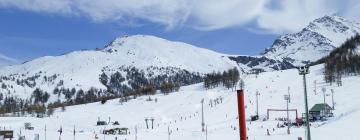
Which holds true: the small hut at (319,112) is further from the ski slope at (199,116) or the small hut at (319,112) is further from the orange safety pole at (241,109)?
the orange safety pole at (241,109)

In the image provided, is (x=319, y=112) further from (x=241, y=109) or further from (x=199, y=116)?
(x=241, y=109)

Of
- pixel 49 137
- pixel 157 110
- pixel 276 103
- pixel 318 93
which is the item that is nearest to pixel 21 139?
pixel 49 137

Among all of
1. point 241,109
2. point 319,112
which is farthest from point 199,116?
point 241,109

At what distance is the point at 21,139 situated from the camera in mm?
77312

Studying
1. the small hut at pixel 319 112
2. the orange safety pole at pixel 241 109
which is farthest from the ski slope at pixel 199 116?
the orange safety pole at pixel 241 109

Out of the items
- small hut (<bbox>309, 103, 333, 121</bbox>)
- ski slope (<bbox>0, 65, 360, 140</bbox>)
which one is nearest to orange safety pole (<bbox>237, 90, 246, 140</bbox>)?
ski slope (<bbox>0, 65, 360, 140</bbox>)

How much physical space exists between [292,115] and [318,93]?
32738 mm

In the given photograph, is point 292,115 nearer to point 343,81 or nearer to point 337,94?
point 337,94

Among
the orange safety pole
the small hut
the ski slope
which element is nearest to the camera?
the orange safety pole

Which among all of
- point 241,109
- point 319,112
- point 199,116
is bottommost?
point 199,116

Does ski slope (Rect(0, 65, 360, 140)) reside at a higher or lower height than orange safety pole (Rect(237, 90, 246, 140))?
lower

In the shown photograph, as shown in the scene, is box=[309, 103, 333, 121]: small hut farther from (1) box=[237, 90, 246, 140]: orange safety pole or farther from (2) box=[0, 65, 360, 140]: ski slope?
(1) box=[237, 90, 246, 140]: orange safety pole

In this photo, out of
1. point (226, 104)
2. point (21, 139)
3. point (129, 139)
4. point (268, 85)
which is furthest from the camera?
point (268, 85)

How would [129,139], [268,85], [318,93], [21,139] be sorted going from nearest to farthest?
[21,139], [129,139], [318,93], [268,85]
